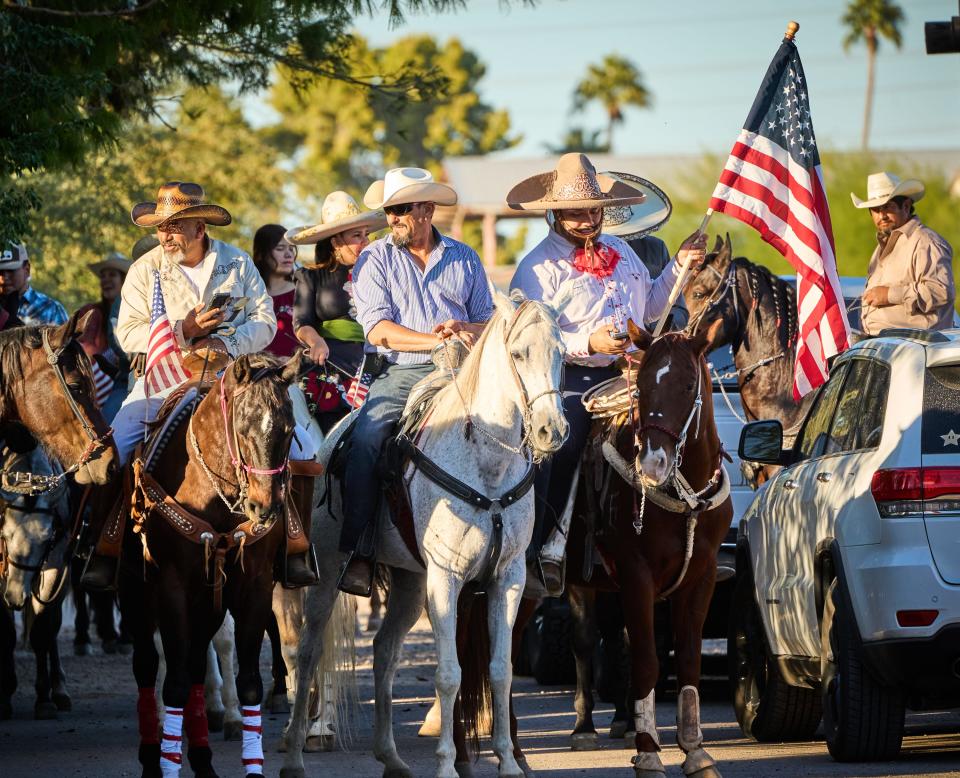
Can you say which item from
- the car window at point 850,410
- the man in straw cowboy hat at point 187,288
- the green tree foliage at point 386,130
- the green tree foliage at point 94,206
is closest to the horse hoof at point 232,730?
the man in straw cowboy hat at point 187,288

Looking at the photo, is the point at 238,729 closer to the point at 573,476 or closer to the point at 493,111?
the point at 573,476

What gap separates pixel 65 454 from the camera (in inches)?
376

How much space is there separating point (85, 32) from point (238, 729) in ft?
18.1

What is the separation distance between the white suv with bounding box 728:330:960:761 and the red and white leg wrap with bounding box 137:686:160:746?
3481 mm

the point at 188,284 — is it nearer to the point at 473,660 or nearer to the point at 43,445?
the point at 43,445

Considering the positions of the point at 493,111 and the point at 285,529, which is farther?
the point at 493,111

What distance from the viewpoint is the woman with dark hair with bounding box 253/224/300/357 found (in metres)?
12.9

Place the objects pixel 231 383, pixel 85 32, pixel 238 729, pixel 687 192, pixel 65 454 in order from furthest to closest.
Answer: pixel 687 192, pixel 85 32, pixel 238 729, pixel 65 454, pixel 231 383

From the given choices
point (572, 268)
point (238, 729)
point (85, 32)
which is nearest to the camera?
point (572, 268)

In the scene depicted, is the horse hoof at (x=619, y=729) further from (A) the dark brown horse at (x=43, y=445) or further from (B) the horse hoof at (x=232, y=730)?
(A) the dark brown horse at (x=43, y=445)

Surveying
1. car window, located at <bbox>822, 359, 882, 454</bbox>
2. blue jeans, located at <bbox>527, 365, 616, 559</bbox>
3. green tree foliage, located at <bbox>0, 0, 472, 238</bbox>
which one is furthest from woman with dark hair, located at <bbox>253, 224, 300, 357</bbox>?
car window, located at <bbox>822, 359, 882, 454</bbox>

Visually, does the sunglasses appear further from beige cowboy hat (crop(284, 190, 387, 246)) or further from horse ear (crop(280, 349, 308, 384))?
beige cowboy hat (crop(284, 190, 387, 246))

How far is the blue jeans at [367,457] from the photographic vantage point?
30.9ft

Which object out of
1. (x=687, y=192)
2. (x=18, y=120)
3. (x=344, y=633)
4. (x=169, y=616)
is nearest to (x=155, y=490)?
(x=169, y=616)
